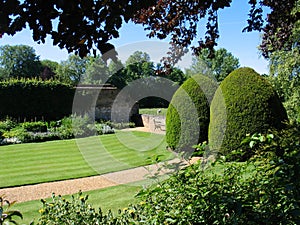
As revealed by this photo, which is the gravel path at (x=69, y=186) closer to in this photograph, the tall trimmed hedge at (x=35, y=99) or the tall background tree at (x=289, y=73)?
the tall background tree at (x=289, y=73)

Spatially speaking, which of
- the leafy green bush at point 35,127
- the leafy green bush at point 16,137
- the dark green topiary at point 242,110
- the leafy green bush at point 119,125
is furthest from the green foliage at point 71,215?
the leafy green bush at point 119,125

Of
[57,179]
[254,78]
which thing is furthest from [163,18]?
[57,179]

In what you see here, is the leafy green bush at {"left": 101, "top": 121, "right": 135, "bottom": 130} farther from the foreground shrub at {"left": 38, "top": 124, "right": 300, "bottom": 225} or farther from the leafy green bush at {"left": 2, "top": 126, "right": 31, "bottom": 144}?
the foreground shrub at {"left": 38, "top": 124, "right": 300, "bottom": 225}

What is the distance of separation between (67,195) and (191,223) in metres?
4.58

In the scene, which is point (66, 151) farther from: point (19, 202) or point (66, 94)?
point (66, 94)

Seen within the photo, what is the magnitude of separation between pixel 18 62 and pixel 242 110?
4487 cm

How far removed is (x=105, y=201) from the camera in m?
5.35

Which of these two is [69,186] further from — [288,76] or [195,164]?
[288,76]

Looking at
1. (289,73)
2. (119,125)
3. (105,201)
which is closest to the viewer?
(105,201)

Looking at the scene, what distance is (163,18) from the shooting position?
3.73 metres

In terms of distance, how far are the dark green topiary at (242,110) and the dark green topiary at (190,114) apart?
47.1 inches

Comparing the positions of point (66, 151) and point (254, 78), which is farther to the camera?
point (66, 151)

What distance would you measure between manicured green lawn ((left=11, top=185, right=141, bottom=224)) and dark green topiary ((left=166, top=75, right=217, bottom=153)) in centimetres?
266

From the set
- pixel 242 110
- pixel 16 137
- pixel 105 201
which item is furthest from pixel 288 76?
→ pixel 16 137
